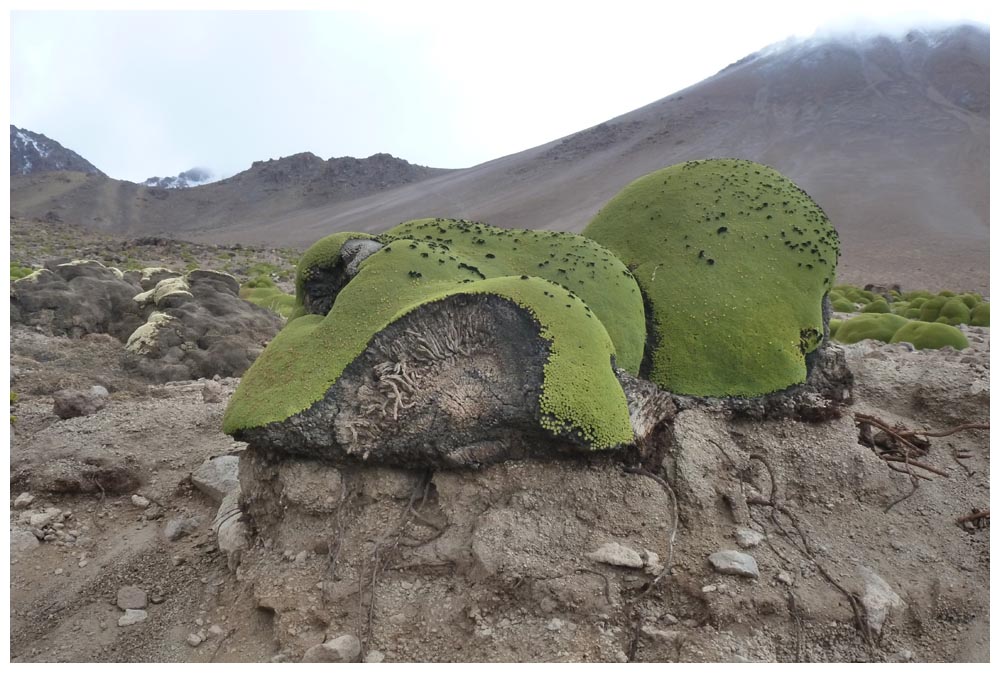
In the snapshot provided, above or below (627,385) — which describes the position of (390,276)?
above

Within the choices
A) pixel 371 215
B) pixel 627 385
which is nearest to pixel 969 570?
pixel 627 385

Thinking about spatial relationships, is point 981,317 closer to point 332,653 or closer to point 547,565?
point 547,565

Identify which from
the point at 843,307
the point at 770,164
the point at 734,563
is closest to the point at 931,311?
the point at 843,307

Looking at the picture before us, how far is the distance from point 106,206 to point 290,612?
170694 millimetres

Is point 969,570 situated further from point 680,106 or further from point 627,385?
point 680,106

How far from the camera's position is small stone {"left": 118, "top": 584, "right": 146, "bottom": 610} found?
6.23 metres

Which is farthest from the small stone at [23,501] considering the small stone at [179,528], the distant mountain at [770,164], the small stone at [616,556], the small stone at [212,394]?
the distant mountain at [770,164]

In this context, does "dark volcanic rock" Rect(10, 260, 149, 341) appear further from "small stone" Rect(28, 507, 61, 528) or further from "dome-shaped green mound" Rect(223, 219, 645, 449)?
"dome-shaped green mound" Rect(223, 219, 645, 449)

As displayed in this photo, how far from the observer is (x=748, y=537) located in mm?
6195

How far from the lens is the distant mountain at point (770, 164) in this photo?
250 feet

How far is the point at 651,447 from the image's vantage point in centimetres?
681

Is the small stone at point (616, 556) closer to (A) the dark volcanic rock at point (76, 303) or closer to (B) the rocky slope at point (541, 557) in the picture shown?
(B) the rocky slope at point (541, 557)

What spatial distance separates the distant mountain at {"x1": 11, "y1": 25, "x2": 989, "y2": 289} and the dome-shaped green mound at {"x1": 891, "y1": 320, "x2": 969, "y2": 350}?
133 feet

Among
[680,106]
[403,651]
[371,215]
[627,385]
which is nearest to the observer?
[403,651]
